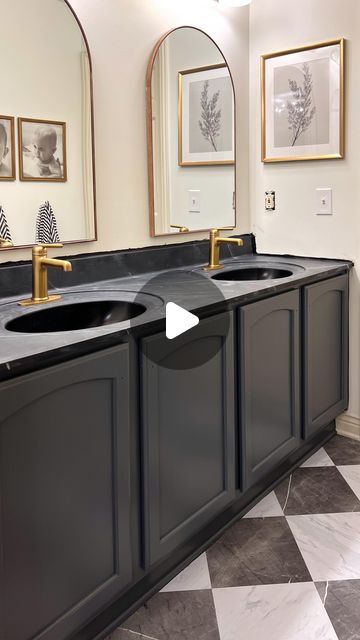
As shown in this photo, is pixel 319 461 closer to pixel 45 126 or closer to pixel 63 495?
pixel 63 495

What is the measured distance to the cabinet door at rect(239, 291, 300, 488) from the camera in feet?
5.85

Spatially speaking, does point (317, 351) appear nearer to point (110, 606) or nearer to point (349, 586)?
point (349, 586)

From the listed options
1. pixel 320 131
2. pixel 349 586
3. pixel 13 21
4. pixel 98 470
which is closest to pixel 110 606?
pixel 98 470

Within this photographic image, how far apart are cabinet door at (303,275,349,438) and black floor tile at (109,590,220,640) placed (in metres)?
0.85

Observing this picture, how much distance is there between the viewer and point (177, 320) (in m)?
1.46

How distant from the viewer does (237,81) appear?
2.45 metres

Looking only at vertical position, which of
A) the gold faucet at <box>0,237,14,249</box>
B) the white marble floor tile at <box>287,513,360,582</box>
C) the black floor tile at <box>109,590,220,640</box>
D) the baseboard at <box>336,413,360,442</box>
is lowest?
the black floor tile at <box>109,590,220,640</box>

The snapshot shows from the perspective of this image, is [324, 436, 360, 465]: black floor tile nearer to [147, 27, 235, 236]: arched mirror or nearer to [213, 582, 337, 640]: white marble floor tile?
[213, 582, 337, 640]: white marble floor tile

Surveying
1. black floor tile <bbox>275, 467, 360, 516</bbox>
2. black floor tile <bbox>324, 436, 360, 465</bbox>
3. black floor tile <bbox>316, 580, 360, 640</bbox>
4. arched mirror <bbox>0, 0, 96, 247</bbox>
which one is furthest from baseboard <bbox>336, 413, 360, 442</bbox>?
arched mirror <bbox>0, 0, 96, 247</bbox>

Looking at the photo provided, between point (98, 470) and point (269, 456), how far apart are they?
2.81 ft

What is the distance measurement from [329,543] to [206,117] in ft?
5.25
